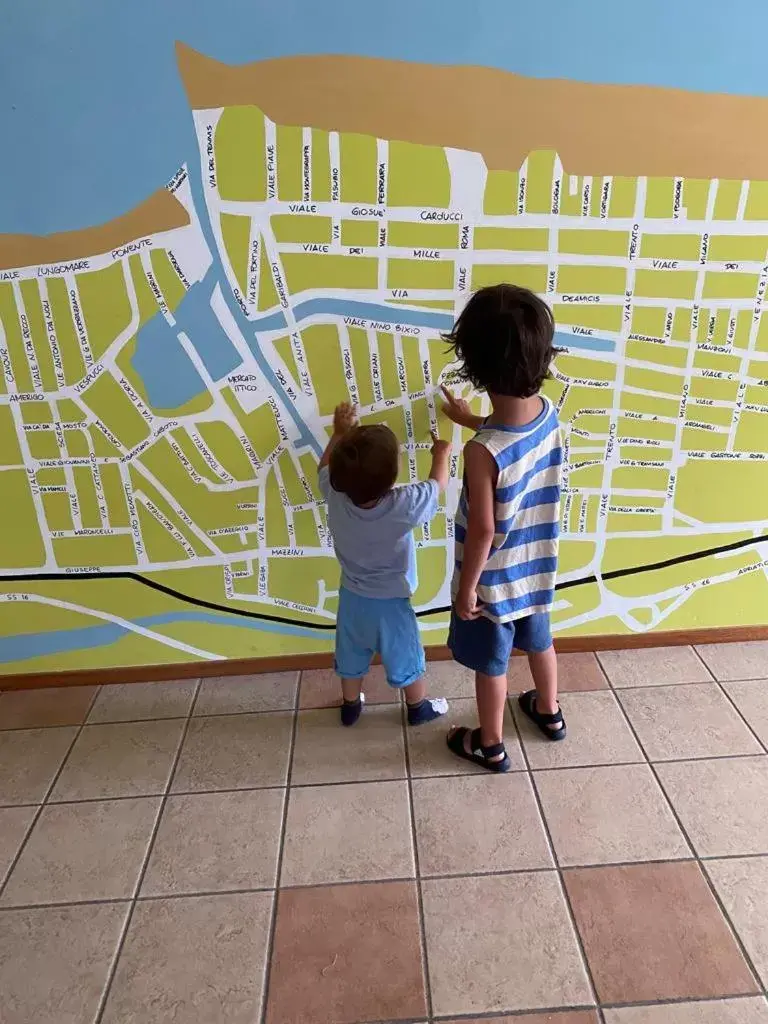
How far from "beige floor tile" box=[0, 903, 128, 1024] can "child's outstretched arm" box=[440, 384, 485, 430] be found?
4.12 feet

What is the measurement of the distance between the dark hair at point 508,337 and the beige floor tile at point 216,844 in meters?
1.08

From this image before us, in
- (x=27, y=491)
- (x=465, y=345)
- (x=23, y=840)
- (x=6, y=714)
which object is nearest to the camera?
(x=465, y=345)

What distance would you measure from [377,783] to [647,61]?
1.72 meters

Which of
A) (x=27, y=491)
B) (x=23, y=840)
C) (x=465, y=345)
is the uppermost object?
(x=465, y=345)

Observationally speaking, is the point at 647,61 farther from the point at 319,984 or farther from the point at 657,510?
the point at 319,984

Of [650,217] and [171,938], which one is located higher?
[650,217]

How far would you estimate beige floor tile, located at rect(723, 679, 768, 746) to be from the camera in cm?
186

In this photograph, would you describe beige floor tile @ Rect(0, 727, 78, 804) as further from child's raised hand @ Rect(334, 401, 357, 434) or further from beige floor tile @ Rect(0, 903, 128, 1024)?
child's raised hand @ Rect(334, 401, 357, 434)

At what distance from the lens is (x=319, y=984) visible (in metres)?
1.31

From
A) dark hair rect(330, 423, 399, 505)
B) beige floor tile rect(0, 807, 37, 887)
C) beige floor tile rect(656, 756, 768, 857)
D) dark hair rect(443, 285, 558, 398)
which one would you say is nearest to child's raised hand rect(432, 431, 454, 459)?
dark hair rect(330, 423, 399, 505)

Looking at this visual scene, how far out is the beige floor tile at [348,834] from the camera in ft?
5.00

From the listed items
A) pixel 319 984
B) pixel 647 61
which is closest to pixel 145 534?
pixel 319 984

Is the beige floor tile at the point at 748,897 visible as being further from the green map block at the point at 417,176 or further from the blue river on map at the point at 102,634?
the green map block at the point at 417,176

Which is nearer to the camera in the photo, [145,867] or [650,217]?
[145,867]
